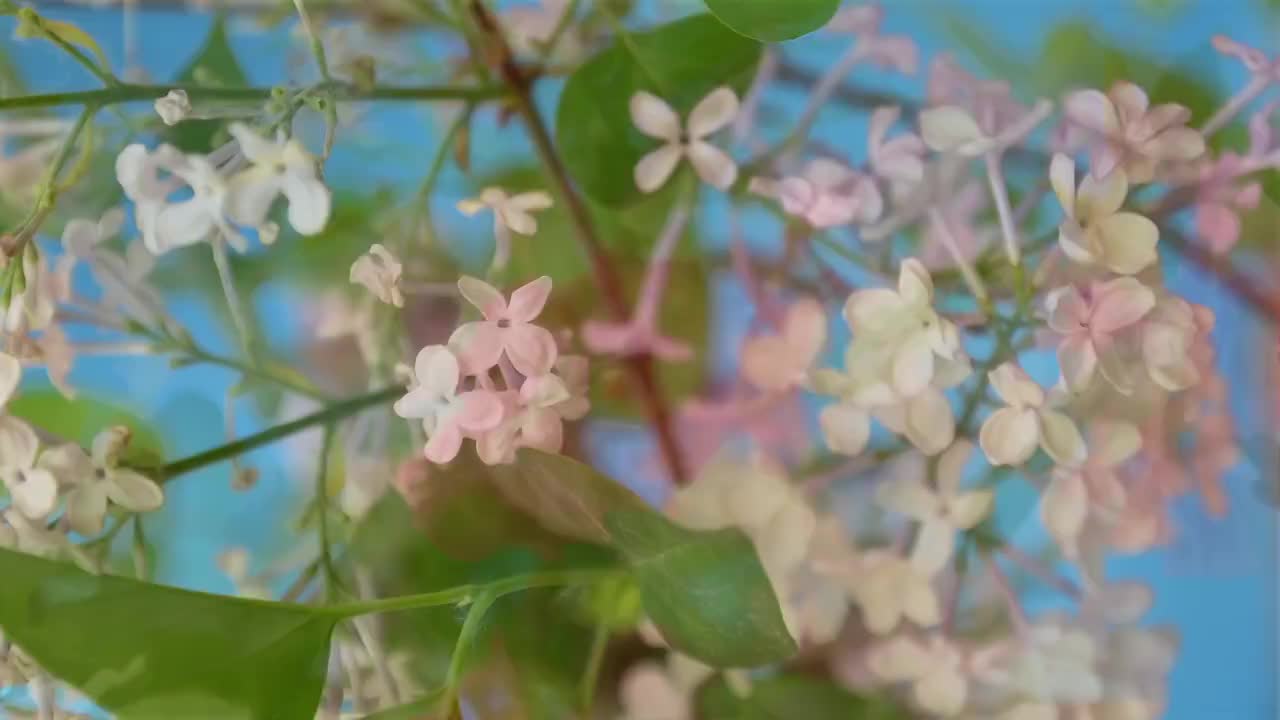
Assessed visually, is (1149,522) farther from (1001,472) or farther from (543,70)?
(543,70)

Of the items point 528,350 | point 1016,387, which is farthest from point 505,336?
point 1016,387

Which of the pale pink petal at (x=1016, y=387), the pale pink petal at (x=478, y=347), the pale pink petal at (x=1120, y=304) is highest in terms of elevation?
the pale pink petal at (x=1120, y=304)

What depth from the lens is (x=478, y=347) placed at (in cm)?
25

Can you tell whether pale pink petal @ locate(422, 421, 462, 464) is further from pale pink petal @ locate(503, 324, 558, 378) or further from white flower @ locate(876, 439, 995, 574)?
white flower @ locate(876, 439, 995, 574)

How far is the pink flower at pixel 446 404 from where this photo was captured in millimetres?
244

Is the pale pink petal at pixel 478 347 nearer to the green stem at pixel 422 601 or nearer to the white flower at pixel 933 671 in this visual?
the green stem at pixel 422 601

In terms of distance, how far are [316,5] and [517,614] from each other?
0.72 feet

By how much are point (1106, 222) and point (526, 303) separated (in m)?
0.12

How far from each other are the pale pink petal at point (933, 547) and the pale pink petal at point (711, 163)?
0.35 ft

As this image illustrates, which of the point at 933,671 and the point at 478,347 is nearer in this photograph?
the point at 478,347

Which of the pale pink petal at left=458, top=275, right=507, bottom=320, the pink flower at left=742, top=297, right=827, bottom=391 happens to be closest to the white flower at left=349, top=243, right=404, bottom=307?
the pale pink petal at left=458, top=275, right=507, bottom=320

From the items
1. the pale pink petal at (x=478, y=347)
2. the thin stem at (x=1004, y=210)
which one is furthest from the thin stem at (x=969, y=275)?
the pale pink petal at (x=478, y=347)

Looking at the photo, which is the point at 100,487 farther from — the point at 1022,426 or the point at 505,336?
the point at 1022,426

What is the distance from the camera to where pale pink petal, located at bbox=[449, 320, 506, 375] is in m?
0.25
